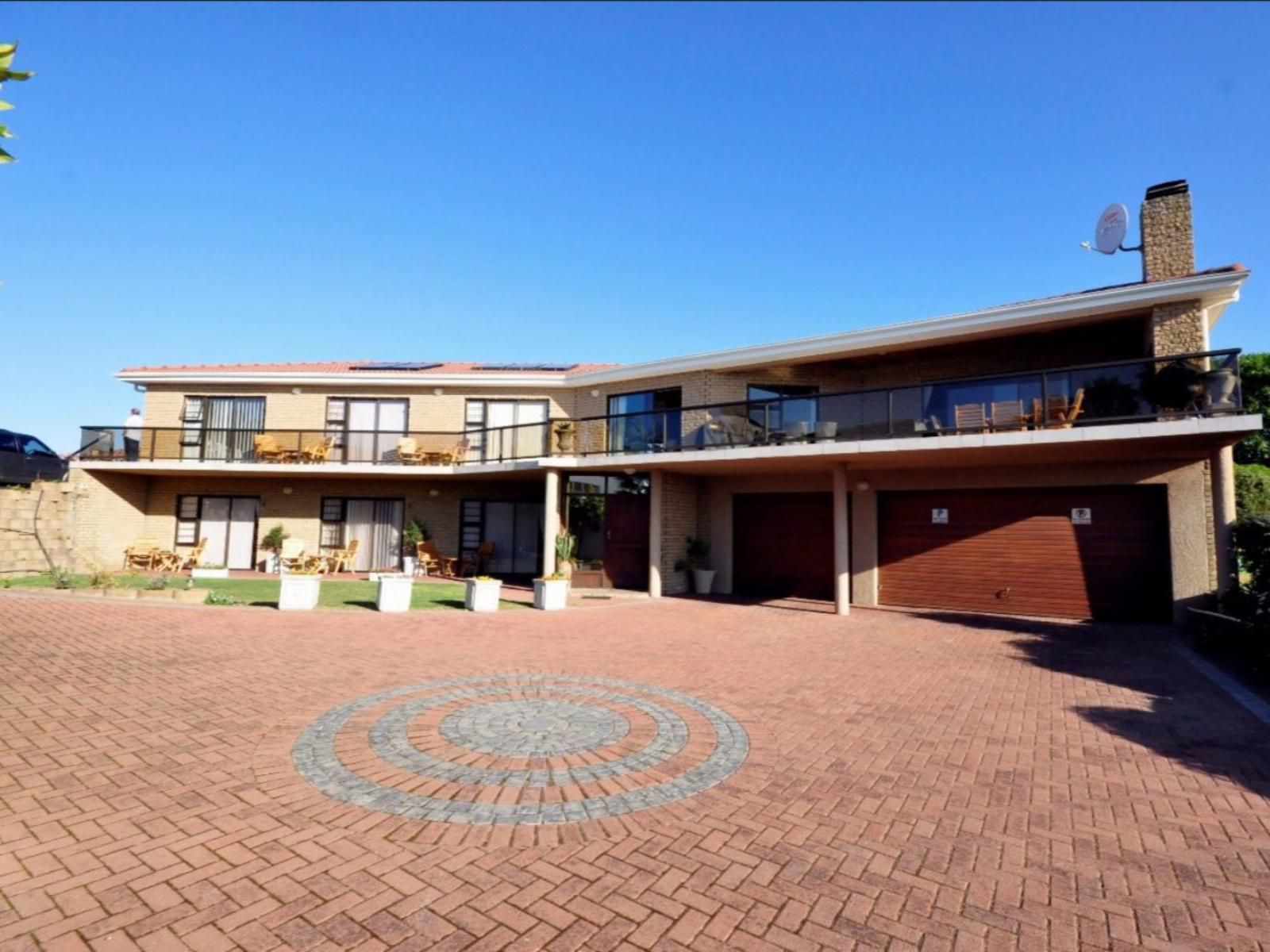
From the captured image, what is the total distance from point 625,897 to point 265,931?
5.53ft

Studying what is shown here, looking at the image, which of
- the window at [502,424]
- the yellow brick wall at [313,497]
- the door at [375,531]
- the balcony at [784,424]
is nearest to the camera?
the balcony at [784,424]

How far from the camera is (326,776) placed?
4.58m

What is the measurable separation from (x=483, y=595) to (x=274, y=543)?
11942mm

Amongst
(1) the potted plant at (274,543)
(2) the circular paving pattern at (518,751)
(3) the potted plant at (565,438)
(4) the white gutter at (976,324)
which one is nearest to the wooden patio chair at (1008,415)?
(4) the white gutter at (976,324)

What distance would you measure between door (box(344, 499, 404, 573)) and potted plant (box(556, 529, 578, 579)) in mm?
7215

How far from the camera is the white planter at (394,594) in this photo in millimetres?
12258

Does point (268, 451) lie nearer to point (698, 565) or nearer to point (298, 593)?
point (298, 593)

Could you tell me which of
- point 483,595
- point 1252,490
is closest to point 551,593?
point 483,595

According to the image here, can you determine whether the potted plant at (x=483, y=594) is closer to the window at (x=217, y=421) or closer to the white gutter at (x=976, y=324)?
the white gutter at (x=976, y=324)

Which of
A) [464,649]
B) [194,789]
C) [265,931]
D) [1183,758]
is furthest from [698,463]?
[265,931]

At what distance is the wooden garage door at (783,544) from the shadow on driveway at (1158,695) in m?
3.92

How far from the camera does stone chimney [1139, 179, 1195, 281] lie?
41.4 ft

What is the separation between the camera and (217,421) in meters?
21.4

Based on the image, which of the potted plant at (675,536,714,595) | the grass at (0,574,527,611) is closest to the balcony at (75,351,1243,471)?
the potted plant at (675,536,714,595)
